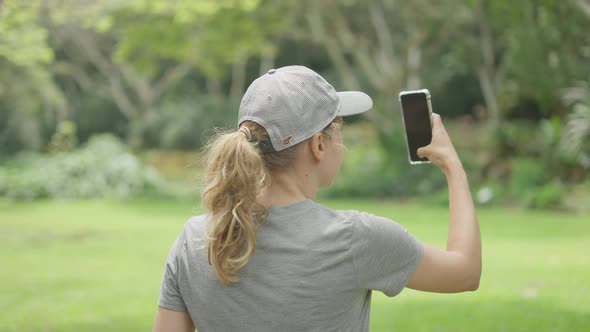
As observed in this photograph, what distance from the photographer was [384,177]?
16.8 metres

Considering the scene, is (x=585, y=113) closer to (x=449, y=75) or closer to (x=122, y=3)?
(x=122, y=3)

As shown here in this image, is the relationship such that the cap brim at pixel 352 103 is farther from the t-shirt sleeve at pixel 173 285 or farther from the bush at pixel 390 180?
the bush at pixel 390 180

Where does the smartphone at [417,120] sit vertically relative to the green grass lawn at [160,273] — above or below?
above

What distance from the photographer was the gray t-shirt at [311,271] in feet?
5.96

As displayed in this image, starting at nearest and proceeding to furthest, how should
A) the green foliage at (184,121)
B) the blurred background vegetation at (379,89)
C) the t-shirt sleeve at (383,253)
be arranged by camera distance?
the t-shirt sleeve at (383,253) < the blurred background vegetation at (379,89) < the green foliage at (184,121)

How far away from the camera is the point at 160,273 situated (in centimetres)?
898

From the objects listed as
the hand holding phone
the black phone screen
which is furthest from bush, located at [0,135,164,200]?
the hand holding phone

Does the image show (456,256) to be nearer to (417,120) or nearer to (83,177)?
(417,120)

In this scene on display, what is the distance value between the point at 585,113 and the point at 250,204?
1358 cm

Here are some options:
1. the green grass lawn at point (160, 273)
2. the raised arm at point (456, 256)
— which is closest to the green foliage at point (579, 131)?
the green grass lawn at point (160, 273)

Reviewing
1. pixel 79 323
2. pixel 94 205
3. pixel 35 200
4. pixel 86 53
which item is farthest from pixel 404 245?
pixel 86 53

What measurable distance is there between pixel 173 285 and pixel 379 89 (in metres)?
19.9

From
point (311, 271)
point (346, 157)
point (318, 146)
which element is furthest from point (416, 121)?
point (346, 157)

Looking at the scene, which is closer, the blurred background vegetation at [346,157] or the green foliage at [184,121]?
the blurred background vegetation at [346,157]
